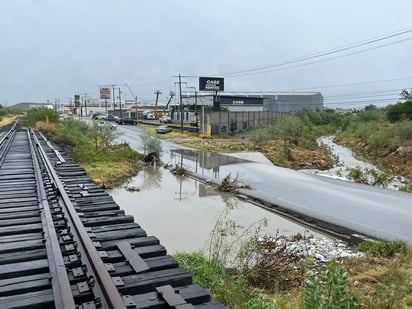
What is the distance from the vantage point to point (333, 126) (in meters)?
67.3

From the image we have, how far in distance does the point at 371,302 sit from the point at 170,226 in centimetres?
729

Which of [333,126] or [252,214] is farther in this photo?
[333,126]

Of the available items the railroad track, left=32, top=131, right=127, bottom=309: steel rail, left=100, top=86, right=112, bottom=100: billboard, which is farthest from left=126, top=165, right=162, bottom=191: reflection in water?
left=100, top=86, right=112, bottom=100: billboard

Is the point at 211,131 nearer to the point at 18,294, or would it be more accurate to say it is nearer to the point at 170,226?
the point at 170,226

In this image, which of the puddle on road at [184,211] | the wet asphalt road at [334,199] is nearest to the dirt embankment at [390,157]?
the wet asphalt road at [334,199]

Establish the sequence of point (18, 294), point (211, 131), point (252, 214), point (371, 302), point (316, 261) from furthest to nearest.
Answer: point (211, 131) < point (252, 214) < point (316, 261) < point (371, 302) < point (18, 294)

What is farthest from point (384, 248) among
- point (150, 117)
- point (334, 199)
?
point (150, 117)

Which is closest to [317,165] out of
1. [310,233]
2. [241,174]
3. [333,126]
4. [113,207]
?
[241,174]

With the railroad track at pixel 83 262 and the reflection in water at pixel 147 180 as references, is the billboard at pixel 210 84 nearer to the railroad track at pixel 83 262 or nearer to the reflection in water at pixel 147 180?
the reflection in water at pixel 147 180

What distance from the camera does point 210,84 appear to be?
65750mm

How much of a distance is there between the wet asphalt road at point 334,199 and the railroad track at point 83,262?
6958 mm

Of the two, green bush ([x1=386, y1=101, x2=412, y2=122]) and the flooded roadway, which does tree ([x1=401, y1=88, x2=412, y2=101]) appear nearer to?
green bush ([x1=386, y1=101, x2=412, y2=122])

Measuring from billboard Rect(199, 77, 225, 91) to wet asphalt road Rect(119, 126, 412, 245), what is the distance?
43.7m

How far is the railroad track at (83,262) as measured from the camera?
352 cm
